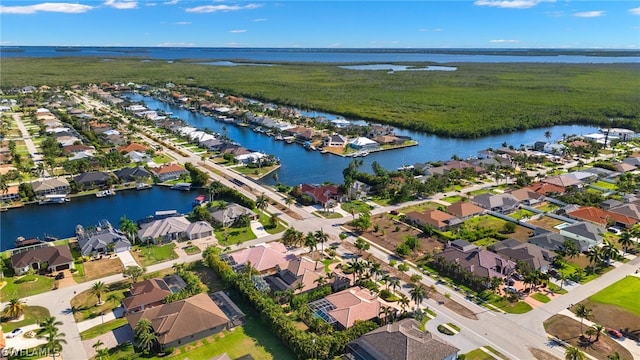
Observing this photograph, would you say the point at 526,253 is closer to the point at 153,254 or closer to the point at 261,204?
the point at 261,204

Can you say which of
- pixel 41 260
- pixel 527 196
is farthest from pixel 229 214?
pixel 527 196

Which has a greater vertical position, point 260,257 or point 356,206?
point 260,257

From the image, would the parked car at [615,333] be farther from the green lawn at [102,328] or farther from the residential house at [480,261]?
the green lawn at [102,328]

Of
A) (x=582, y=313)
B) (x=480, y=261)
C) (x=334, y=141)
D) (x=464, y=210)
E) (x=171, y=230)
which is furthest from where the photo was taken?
(x=334, y=141)

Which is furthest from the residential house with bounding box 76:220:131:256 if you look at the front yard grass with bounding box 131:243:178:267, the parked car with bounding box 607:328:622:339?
the parked car with bounding box 607:328:622:339

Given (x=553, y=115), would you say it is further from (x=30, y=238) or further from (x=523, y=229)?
(x=30, y=238)

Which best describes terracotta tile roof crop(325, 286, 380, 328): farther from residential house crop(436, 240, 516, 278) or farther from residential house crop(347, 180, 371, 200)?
residential house crop(347, 180, 371, 200)
